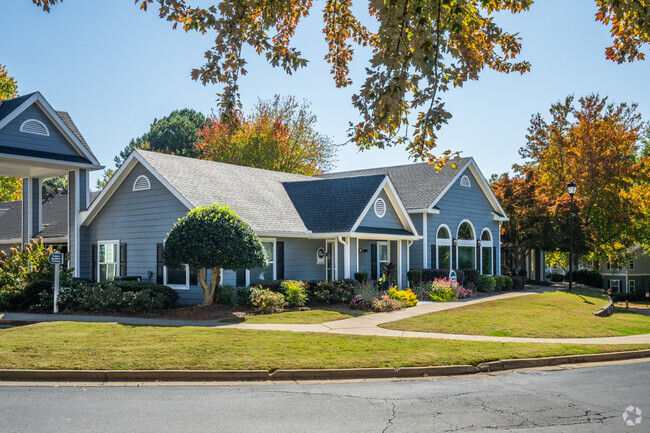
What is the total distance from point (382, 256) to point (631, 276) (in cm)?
3320

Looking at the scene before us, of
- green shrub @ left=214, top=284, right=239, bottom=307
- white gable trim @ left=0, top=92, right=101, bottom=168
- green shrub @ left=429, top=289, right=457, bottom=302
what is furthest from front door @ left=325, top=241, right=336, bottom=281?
white gable trim @ left=0, top=92, right=101, bottom=168

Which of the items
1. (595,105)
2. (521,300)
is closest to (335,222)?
(521,300)

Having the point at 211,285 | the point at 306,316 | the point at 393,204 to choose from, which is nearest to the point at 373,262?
the point at 393,204

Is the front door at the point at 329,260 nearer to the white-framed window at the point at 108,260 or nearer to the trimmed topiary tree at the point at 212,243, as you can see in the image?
the trimmed topiary tree at the point at 212,243

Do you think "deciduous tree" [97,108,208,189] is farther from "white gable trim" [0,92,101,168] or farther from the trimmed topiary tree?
the trimmed topiary tree

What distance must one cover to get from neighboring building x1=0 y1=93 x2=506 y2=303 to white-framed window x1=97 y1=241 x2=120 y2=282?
0.04m

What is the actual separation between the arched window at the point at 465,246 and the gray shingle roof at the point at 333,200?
752 cm

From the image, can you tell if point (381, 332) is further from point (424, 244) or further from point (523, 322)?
point (424, 244)

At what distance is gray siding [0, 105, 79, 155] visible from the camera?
2144 centimetres

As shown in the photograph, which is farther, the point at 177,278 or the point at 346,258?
the point at 346,258

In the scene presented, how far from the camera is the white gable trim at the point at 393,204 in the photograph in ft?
80.8

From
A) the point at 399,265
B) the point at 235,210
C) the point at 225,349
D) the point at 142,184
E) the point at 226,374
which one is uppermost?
the point at 142,184

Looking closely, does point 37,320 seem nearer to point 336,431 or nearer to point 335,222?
point 335,222

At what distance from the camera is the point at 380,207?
84.4 feet
